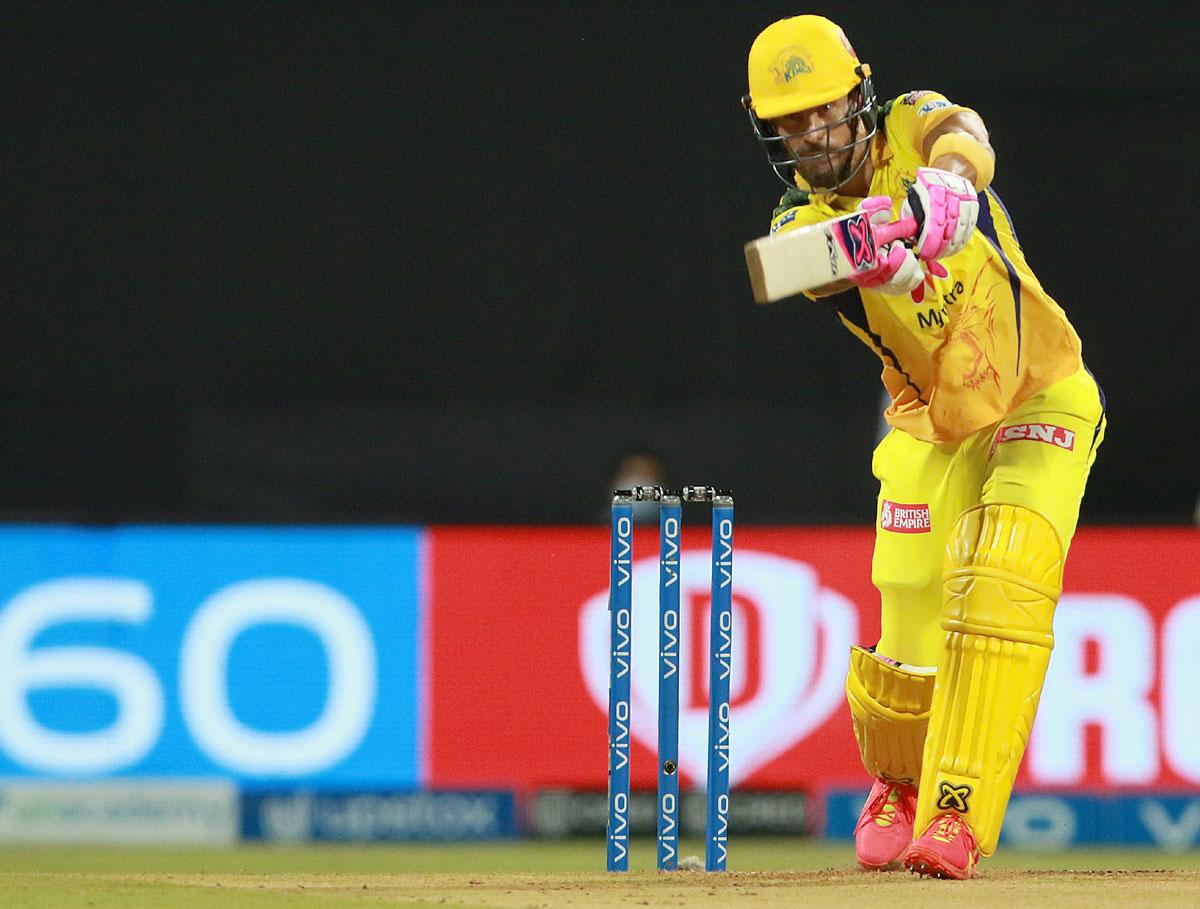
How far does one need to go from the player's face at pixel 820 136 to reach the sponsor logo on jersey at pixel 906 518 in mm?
716

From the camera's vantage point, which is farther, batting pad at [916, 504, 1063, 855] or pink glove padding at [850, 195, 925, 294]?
batting pad at [916, 504, 1063, 855]

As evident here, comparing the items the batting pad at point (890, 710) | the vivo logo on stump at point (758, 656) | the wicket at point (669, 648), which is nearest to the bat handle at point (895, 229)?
the wicket at point (669, 648)

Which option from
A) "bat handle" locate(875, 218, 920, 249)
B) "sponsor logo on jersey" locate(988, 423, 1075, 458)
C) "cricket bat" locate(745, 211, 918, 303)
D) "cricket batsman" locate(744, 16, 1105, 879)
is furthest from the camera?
"sponsor logo on jersey" locate(988, 423, 1075, 458)

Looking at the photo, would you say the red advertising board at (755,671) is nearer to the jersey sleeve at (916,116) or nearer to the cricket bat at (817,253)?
the jersey sleeve at (916,116)

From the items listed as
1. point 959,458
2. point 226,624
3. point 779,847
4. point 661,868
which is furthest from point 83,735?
point 959,458

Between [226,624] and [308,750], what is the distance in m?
0.45

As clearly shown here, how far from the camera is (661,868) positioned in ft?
14.9

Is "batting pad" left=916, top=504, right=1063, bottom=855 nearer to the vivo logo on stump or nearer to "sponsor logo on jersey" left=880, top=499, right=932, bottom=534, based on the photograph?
"sponsor logo on jersey" left=880, top=499, right=932, bottom=534

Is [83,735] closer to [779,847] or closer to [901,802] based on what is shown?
[779,847]

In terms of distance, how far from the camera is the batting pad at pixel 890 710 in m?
4.50

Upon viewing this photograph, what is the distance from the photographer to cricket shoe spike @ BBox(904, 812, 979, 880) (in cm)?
411

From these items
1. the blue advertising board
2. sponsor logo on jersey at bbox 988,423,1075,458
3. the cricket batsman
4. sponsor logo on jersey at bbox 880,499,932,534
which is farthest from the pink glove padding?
the blue advertising board

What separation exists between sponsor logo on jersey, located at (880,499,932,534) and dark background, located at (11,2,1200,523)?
4.29 metres

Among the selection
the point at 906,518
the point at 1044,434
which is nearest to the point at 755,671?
the point at 906,518
